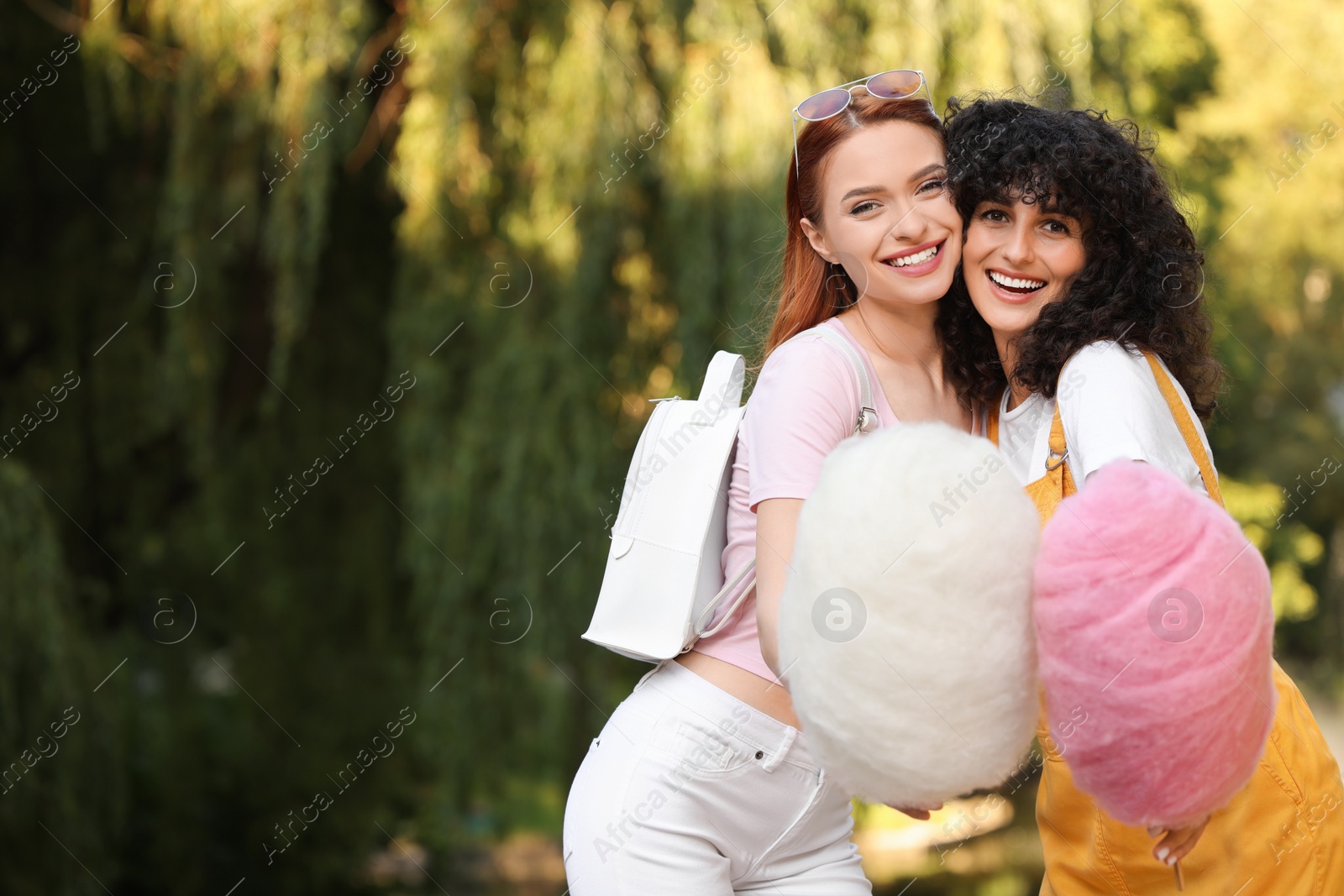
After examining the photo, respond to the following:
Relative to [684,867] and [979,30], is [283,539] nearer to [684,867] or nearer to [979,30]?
[979,30]

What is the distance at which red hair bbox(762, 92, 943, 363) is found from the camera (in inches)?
61.1

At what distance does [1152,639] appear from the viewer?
1.01 m

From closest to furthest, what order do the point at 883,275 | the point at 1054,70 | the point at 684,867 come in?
the point at 684,867 < the point at 883,275 < the point at 1054,70

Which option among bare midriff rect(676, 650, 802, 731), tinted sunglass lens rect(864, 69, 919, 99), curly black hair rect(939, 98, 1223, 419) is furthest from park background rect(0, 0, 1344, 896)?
bare midriff rect(676, 650, 802, 731)

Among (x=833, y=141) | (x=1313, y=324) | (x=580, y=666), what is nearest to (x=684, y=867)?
(x=833, y=141)

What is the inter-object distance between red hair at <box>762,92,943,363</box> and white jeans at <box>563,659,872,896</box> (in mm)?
508

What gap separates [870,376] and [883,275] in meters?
0.15

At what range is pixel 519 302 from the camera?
3.49 metres

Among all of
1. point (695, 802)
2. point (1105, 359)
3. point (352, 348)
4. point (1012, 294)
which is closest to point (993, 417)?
point (1012, 294)

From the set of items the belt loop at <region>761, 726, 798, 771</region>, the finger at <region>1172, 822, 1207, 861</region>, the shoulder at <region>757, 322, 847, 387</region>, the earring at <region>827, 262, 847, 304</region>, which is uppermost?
the shoulder at <region>757, 322, 847, 387</region>

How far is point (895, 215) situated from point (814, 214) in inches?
5.6

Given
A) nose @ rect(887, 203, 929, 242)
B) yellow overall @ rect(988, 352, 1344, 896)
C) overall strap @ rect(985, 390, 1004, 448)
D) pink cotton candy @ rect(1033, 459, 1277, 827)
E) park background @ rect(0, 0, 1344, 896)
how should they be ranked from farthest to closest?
1. park background @ rect(0, 0, 1344, 896)
2. overall strap @ rect(985, 390, 1004, 448)
3. nose @ rect(887, 203, 929, 242)
4. yellow overall @ rect(988, 352, 1344, 896)
5. pink cotton candy @ rect(1033, 459, 1277, 827)

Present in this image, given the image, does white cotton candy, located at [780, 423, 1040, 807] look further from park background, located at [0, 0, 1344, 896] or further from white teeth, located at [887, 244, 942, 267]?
park background, located at [0, 0, 1344, 896]

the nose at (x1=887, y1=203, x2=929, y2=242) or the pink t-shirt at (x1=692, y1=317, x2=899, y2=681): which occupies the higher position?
the nose at (x1=887, y1=203, x2=929, y2=242)
